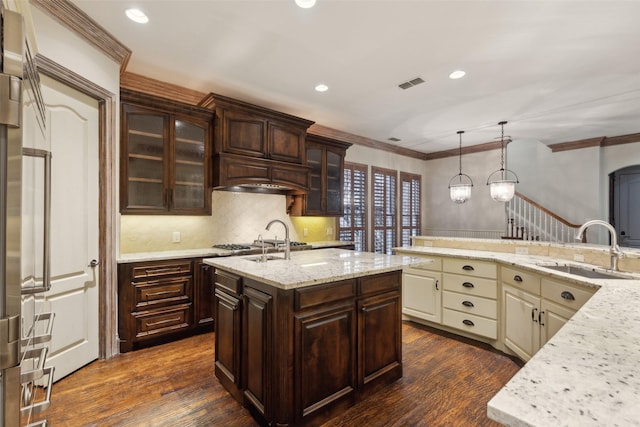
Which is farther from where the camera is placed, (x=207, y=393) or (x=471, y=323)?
(x=471, y=323)

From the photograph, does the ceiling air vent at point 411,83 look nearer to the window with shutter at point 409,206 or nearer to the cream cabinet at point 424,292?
the cream cabinet at point 424,292

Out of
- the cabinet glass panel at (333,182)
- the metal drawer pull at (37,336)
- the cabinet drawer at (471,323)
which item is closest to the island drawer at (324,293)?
the metal drawer pull at (37,336)

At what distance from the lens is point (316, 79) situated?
3.48 meters

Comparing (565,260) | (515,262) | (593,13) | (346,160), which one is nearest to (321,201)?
(346,160)

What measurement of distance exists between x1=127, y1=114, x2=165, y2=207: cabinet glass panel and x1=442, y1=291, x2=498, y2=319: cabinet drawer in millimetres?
3394

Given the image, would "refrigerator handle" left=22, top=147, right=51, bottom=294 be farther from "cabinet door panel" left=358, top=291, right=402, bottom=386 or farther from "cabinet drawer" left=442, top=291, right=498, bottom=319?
"cabinet drawer" left=442, top=291, right=498, bottom=319

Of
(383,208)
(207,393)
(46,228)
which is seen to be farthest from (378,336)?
(383,208)

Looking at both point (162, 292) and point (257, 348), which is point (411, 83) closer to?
point (257, 348)

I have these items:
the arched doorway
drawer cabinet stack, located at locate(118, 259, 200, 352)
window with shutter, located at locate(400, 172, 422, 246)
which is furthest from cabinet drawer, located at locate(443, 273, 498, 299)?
the arched doorway

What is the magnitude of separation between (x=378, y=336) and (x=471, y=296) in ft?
4.99

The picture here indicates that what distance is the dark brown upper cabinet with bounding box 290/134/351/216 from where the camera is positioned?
473 cm

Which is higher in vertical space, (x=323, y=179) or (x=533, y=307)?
(x=323, y=179)

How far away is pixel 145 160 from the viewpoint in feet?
10.6

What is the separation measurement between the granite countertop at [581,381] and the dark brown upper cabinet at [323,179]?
3.80 m
